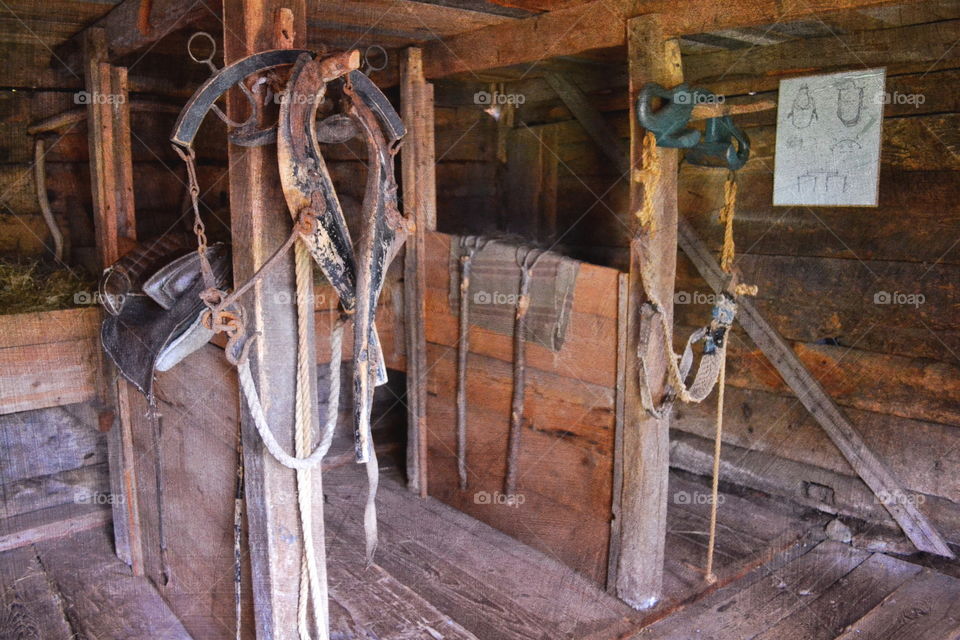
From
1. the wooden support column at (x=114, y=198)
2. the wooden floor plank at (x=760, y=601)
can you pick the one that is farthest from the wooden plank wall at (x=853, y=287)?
the wooden support column at (x=114, y=198)

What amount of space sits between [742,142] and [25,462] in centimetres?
340

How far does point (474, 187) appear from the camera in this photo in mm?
4836

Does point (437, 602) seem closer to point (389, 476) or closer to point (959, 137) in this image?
point (389, 476)

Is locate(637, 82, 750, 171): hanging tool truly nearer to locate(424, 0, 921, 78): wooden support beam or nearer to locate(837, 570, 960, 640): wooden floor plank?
locate(424, 0, 921, 78): wooden support beam

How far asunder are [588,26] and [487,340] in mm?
1371

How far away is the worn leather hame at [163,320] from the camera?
7.45 feet

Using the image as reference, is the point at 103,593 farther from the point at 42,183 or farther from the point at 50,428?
the point at 42,183

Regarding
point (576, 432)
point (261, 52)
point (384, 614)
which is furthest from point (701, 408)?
point (261, 52)

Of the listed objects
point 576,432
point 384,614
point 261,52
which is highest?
point 261,52

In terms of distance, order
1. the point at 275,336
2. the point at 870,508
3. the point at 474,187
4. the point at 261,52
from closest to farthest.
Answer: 1. the point at 261,52
2. the point at 275,336
3. the point at 870,508
4. the point at 474,187

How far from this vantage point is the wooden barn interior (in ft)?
6.63

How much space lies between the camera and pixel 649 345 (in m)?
2.81

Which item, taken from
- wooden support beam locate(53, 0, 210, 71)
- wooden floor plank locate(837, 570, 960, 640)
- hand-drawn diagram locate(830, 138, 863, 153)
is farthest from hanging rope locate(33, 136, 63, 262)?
wooden floor plank locate(837, 570, 960, 640)

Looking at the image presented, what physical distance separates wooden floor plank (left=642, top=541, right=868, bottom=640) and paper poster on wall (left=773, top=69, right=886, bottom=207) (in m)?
1.50
